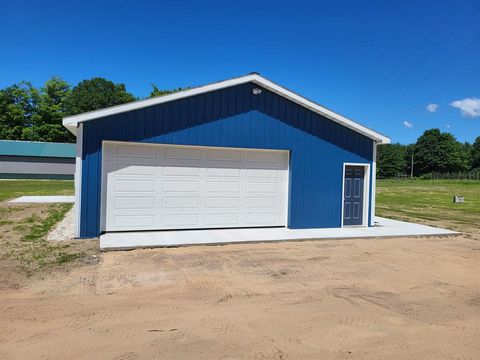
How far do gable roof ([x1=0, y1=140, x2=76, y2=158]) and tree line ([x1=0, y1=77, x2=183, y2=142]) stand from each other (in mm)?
10206

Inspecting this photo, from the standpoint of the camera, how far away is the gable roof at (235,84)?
9.38 metres

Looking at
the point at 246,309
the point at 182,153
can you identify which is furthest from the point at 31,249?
the point at 246,309

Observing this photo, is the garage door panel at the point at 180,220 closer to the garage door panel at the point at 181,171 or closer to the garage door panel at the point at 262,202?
the garage door panel at the point at 181,171

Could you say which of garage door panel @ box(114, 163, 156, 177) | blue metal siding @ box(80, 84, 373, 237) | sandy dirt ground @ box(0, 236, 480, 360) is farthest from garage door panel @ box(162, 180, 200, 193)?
sandy dirt ground @ box(0, 236, 480, 360)

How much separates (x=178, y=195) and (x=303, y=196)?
3648 millimetres

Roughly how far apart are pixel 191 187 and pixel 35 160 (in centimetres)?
3722

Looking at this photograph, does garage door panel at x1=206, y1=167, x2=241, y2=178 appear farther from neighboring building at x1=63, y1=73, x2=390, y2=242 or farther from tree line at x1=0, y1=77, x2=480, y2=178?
tree line at x1=0, y1=77, x2=480, y2=178

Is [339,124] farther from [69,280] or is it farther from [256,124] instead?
[69,280]

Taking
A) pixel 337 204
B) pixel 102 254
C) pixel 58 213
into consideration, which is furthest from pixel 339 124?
pixel 58 213

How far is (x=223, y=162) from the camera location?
431 inches

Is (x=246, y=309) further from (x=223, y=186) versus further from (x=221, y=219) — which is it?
Result: (x=223, y=186)

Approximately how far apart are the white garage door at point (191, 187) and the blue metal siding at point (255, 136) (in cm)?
30

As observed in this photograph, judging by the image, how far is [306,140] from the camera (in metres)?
11.5

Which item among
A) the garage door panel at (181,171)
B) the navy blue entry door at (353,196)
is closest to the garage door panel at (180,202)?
Result: the garage door panel at (181,171)
